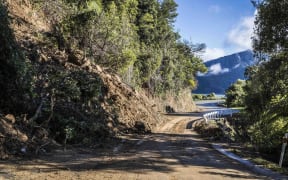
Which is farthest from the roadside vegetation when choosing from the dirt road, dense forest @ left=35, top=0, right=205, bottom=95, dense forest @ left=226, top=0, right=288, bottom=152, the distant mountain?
the distant mountain

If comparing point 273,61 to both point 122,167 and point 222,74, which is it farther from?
point 222,74

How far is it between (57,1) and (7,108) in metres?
14.4

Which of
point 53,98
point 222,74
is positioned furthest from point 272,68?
point 222,74

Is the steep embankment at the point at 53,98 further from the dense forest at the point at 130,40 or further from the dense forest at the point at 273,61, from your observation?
the dense forest at the point at 273,61

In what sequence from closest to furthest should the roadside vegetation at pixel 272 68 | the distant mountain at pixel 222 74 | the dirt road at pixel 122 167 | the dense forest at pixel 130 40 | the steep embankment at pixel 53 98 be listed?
the dirt road at pixel 122 167
the steep embankment at pixel 53 98
the roadside vegetation at pixel 272 68
the dense forest at pixel 130 40
the distant mountain at pixel 222 74

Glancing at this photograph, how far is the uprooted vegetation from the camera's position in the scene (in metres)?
A: 11.9

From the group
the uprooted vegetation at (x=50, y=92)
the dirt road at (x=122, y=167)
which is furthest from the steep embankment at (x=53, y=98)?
the dirt road at (x=122, y=167)

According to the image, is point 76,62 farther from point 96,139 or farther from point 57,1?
point 96,139

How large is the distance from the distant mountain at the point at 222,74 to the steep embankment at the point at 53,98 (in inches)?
4585

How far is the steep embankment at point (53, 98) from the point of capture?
11.8 meters

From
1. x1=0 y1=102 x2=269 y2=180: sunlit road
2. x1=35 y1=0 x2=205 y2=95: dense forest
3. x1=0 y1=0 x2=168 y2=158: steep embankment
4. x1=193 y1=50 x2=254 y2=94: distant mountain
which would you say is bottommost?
x1=0 y1=102 x2=269 y2=180: sunlit road

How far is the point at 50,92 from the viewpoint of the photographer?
15.3 metres

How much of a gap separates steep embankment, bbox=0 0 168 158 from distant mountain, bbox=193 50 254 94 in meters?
116

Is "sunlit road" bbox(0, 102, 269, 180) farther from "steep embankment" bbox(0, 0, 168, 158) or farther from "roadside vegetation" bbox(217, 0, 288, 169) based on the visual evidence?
"roadside vegetation" bbox(217, 0, 288, 169)
